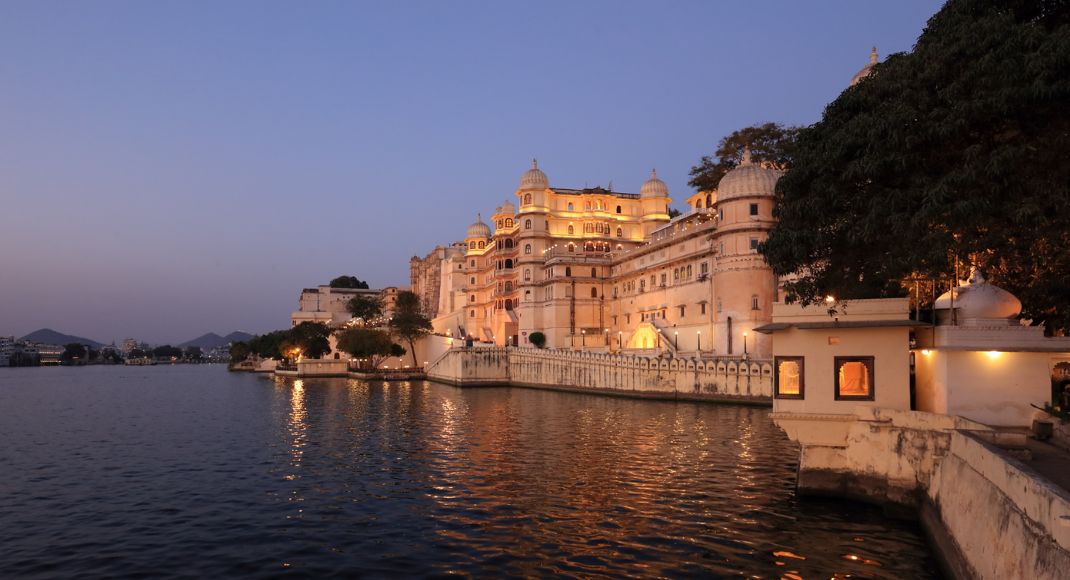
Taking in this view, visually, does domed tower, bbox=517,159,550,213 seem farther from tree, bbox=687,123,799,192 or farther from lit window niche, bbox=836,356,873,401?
lit window niche, bbox=836,356,873,401

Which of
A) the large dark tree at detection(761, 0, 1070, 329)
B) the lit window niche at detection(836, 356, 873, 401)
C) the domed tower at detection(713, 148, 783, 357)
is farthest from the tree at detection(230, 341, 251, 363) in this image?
the lit window niche at detection(836, 356, 873, 401)

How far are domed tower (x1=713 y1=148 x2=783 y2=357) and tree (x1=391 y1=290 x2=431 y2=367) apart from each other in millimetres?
50852

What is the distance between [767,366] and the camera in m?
49.9

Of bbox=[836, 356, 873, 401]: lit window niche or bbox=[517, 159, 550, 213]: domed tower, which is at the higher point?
bbox=[517, 159, 550, 213]: domed tower

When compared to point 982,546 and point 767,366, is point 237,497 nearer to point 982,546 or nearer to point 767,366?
point 982,546

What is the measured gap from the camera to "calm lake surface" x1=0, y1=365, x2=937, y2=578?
16016 mm

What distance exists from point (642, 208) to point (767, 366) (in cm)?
5097

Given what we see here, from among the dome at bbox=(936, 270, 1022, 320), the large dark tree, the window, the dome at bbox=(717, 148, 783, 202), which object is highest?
the dome at bbox=(717, 148, 783, 202)

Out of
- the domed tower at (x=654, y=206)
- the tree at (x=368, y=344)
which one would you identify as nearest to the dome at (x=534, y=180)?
the domed tower at (x=654, y=206)

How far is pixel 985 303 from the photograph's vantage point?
1903cm

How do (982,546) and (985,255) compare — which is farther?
(985,255)

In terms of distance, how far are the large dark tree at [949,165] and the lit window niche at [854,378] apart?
103 inches

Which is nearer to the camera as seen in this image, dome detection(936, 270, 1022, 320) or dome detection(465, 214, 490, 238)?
dome detection(936, 270, 1022, 320)

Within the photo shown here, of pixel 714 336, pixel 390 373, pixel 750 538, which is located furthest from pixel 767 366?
pixel 390 373
